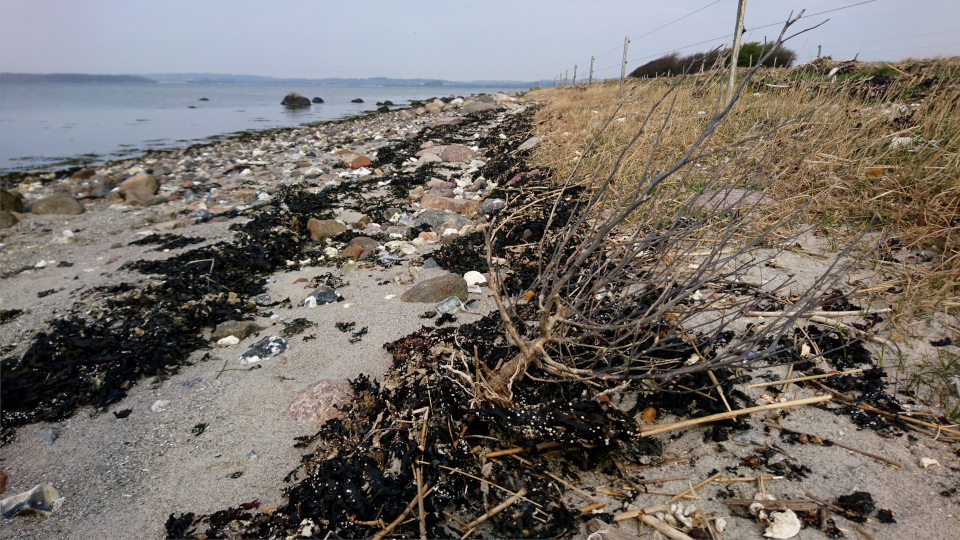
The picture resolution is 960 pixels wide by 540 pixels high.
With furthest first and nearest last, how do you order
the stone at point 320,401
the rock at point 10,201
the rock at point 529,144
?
the rock at point 529,144
the rock at point 10,201
the stone at point 320,401

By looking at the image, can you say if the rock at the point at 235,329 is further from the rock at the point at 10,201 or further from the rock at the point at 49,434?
the rock at the point at 10,201

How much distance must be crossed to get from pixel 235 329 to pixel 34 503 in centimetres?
140

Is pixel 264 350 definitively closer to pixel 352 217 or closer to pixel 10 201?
pixel 352 217

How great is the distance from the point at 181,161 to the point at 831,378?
12072 millimetres

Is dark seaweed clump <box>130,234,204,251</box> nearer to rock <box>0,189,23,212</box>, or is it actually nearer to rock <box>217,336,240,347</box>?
rock <box>217,336,240,347</box>

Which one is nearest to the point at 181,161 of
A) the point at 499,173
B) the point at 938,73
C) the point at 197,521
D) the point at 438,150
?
the point at 438,150

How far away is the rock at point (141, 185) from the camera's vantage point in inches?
277

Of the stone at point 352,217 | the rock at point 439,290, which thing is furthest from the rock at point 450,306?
the stone at point 352,217

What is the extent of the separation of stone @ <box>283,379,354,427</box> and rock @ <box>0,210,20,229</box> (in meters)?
6.44

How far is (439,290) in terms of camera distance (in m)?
3.25

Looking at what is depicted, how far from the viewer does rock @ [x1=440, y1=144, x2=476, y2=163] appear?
780 centimetres

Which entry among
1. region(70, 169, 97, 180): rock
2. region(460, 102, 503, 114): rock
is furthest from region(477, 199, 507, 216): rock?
region(460, 102, 503, 114): rock

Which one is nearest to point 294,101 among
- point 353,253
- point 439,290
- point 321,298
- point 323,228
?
point 323,228

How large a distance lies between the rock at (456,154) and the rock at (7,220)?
623 centimetres
